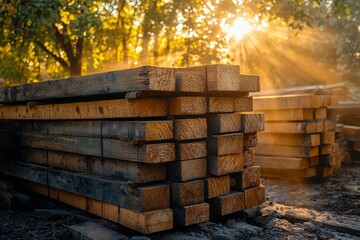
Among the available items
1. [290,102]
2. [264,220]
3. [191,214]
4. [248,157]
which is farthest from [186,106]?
[290,102]

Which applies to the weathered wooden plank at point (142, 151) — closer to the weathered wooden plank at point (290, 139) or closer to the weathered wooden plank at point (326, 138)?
the weathered wooden plank at point (290, 139)

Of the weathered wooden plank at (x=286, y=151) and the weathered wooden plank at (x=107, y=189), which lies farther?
the weathered wooden plank at (x=286, y=151)

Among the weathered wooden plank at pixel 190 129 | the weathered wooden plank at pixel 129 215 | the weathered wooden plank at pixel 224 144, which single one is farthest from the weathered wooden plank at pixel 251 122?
the weathered wooden plank at pixel 129 215

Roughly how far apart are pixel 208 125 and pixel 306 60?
66.8 feet

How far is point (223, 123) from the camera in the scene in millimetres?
3695

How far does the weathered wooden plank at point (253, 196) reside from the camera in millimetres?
3973

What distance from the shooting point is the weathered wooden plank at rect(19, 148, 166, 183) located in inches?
132

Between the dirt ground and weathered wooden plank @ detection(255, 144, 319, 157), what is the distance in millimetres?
736

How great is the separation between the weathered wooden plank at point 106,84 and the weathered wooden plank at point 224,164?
0.87 metres

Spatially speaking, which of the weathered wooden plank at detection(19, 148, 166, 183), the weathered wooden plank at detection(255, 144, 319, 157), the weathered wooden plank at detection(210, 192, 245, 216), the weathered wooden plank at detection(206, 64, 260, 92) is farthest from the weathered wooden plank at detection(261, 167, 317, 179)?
the weathered wooden plank at detection(19, 148, 166, 183)

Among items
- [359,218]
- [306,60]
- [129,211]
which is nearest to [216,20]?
[359,218]

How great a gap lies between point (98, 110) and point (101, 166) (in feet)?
1.88

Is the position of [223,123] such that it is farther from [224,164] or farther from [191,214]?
[191,214]

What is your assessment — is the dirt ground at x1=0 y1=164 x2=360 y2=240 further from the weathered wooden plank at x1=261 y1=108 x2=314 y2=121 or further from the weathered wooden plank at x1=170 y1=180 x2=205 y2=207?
the weathered wooden plank at x1=261 y1=108 x2=314 y2=121
